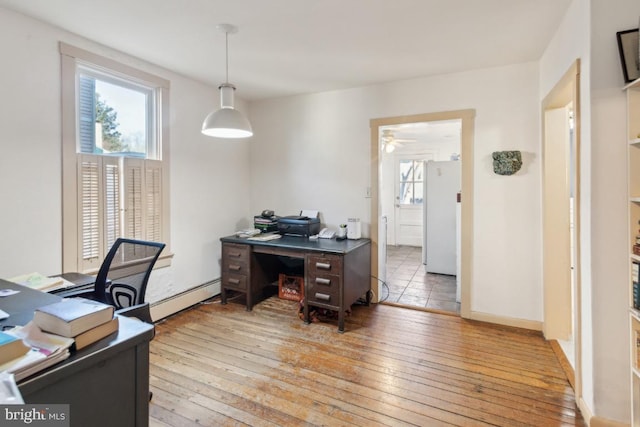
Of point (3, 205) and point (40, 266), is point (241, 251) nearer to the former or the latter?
point (40, 266)

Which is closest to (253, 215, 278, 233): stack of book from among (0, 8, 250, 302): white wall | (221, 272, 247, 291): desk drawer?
(221, 272, 247, 291): desk drawer

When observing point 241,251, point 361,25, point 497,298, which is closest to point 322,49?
point 361,25

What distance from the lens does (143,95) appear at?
3.01m

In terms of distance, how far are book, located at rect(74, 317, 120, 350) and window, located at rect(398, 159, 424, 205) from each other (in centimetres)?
661

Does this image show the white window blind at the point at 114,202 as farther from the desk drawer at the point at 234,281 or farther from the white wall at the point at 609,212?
the white wall at the point at 609,212

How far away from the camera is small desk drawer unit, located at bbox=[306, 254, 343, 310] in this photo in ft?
9.44

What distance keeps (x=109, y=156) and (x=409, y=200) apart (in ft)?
19.2

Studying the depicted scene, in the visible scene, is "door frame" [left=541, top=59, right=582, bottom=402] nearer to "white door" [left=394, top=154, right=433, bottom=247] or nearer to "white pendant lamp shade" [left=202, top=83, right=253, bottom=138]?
"white pendant lamp shade" [left=202, top=83, right=253, bottom=138]

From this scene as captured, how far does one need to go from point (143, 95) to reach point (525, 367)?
12.8 ft

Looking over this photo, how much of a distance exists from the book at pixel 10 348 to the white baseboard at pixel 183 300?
88.9 inches

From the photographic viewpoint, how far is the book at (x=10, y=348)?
0.85 metres

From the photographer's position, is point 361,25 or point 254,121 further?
point 254,121

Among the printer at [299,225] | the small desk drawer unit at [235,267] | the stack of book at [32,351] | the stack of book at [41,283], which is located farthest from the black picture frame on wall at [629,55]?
the stack of book at [41,283]

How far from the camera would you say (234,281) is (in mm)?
3420
